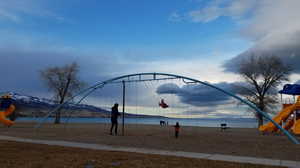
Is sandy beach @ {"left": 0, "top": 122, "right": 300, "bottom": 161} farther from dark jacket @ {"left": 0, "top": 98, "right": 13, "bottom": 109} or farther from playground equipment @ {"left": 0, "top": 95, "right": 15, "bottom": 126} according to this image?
dark jacket @ {"left": 0, "top": 98, "right": 13, "bottom": 109}

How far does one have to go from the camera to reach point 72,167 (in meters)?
7.36

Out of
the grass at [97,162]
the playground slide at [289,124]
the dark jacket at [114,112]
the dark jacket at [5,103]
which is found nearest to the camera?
the grass at [97,162]

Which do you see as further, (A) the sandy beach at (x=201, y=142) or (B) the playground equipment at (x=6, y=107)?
(B) the playground equipment at (x=6, y=107)

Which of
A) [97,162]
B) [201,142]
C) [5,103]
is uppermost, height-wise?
[5,103]

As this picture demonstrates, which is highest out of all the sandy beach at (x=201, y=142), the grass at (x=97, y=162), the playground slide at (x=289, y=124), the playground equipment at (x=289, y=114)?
the playground equipment at (x=289, y=114)

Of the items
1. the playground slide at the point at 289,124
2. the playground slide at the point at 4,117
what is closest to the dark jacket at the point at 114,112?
the playground slide at the point at 289,124

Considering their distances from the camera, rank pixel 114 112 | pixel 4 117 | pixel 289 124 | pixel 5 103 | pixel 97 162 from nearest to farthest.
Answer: pixel 97 162 < pixel 114 112 < pixel 289 124 < pixel 4 117 < pixel 5 103

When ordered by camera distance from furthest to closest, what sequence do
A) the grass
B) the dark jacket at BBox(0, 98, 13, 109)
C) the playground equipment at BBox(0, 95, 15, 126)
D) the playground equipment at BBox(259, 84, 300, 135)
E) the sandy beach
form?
the dark jacket at BBox(0, 98, 13, 109)
the playground equipment at BBox(0, 95, 15, 126)
the playground equipment at BBox(259, 84, 300, 135)
the sandy beach
the grass

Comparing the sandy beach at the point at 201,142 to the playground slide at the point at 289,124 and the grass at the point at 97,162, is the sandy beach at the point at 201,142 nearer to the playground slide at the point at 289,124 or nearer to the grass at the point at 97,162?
the grass at the point at 97,162

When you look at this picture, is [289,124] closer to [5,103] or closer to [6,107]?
[5,103]

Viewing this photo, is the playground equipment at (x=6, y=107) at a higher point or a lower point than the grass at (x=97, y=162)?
higher

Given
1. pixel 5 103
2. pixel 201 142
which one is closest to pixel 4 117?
pixel 5 103

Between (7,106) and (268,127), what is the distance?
23802 mm

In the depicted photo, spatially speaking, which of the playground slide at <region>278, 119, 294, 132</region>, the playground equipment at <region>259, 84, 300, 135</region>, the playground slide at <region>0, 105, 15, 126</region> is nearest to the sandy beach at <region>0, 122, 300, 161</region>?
the playground equipment at <region>259, 84, 300, 135</region>
